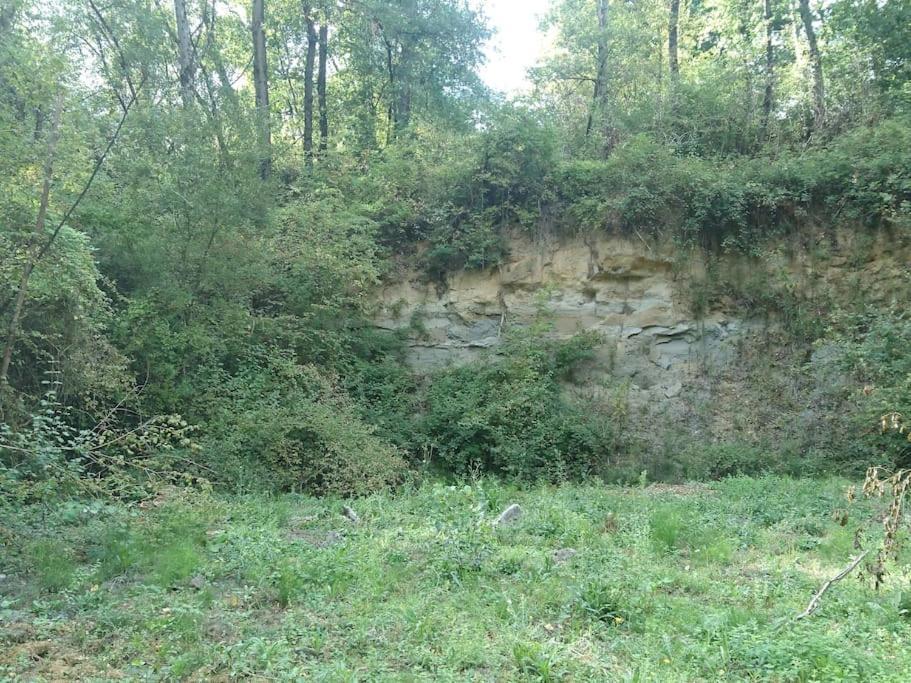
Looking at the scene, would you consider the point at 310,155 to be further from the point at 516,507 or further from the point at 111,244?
the point at 516,507

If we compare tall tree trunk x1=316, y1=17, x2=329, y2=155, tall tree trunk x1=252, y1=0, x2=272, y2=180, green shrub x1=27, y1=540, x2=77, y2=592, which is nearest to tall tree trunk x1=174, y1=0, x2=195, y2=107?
tall tree trunk x1=252, y1=0, x2=272, y2=180

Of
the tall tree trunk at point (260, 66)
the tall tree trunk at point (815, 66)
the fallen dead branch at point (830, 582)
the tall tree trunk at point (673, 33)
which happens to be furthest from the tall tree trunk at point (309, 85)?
the fallen dead branch at point (830, 582)

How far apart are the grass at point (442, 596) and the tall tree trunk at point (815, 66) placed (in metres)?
9.64

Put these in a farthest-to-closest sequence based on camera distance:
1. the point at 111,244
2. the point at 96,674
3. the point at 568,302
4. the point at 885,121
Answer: the point at 568,302, the point at 885,121, the point at 111,244, the point at 96,674

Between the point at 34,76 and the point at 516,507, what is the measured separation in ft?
22.3

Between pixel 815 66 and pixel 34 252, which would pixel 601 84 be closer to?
pixel 815 66

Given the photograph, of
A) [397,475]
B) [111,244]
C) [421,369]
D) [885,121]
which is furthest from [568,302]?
[111,244]

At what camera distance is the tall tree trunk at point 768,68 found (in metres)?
14.3

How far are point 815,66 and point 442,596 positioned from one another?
14.6 metres

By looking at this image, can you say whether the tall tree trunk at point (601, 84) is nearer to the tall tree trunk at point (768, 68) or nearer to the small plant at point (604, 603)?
the tall tree trunk at point (768, 68)

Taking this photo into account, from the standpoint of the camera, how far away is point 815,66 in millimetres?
14500

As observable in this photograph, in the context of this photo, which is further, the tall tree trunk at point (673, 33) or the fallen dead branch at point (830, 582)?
the tall tree trunk at point (673, 33)

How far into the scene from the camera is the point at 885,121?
12.4 meters

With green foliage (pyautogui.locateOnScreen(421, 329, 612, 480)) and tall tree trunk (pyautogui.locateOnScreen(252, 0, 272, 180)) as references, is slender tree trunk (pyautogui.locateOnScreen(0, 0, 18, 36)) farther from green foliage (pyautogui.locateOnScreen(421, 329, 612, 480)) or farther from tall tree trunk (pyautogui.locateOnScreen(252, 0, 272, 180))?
green foliage (pyautogui.locateOnScreen(421, 329, 612, 480))
